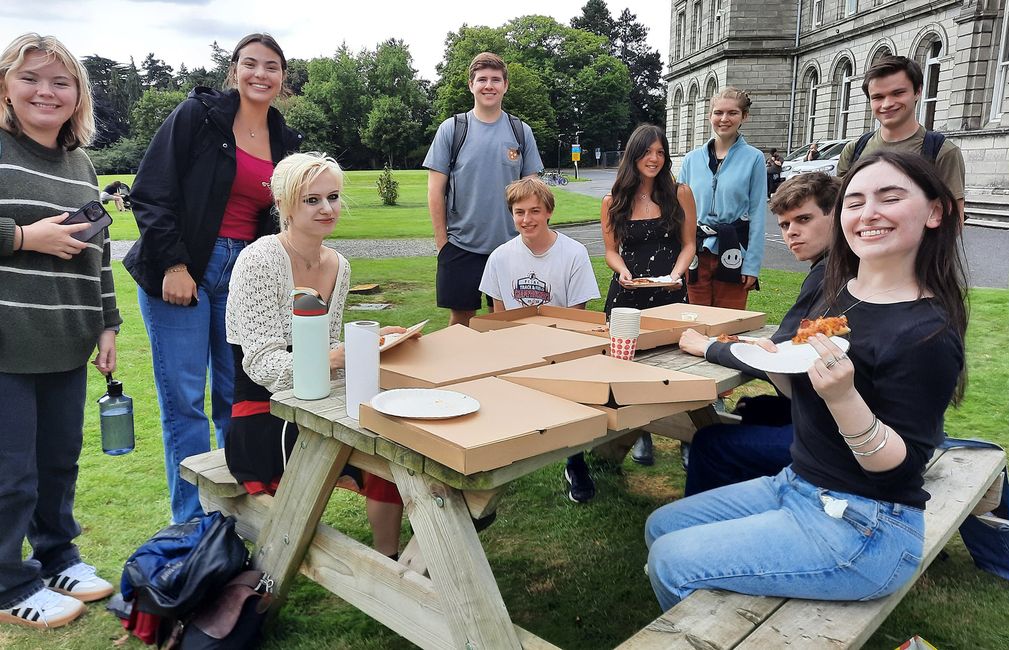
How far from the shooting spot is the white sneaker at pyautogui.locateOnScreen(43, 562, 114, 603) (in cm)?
276

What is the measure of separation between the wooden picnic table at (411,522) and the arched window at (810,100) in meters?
34.1

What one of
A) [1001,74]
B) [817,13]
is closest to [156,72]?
[817,13]

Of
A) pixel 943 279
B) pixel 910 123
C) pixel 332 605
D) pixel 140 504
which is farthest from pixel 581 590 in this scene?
pixel 910 123

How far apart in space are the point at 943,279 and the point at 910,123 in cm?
251

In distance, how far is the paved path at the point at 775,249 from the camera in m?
9.99

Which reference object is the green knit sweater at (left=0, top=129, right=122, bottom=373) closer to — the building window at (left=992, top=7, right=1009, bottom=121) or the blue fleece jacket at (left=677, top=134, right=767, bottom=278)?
the blue fleece jacket at (left=677, top=134, right=767, bottom=278)

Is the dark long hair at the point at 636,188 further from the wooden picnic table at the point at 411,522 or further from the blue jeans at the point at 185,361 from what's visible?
the blue jeans at the point at 185,361

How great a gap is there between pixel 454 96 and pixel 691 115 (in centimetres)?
2369

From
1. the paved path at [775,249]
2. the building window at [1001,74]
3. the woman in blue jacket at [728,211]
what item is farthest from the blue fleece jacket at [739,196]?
the building window at [1001,74]

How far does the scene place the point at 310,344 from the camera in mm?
2105

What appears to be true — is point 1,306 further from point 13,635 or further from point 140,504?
point 140,504

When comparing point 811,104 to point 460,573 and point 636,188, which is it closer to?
point 636,188

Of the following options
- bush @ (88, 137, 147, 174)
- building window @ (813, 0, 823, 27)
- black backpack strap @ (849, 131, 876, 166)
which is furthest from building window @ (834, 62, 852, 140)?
bush @ (88, 137, 147, 174)

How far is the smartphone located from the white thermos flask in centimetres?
103
